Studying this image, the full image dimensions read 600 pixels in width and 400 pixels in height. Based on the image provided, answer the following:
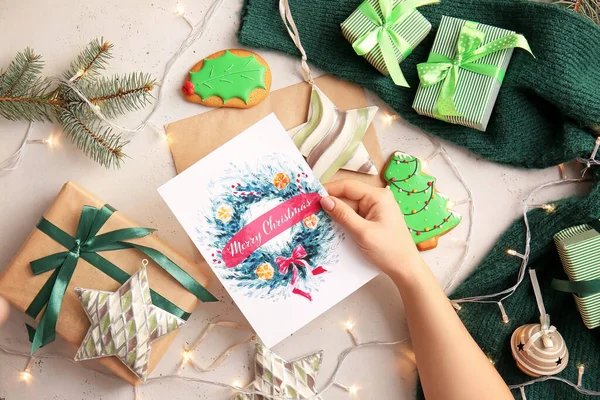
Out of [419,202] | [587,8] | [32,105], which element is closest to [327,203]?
[419,202]

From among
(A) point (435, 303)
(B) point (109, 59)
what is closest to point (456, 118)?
(A) point (435, 303)

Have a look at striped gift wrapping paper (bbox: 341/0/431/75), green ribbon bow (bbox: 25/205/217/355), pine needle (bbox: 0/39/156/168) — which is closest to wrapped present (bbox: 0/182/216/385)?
green ribbon bow (bbox: 25/205/217/355)

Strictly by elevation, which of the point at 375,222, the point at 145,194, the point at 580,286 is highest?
the point at 145,194

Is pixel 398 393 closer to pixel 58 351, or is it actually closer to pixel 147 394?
pixel 147 394

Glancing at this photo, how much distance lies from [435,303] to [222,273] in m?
0.41

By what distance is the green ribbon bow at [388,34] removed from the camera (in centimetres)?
97

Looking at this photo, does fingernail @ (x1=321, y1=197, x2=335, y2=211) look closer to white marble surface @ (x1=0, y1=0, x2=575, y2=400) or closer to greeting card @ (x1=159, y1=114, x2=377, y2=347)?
greeting card @ (x1=159, y1=114, x2=377, y2=347)

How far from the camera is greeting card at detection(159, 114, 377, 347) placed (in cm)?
89

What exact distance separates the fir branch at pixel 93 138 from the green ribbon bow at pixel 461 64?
2.07 ft

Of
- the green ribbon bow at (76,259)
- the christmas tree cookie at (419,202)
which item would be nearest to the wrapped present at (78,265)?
the green ribbon bow at (76,259)

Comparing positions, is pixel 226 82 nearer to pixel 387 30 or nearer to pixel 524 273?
pixel 387 30

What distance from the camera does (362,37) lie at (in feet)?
3.19

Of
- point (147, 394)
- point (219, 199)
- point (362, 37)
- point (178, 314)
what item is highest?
point (362, 37)

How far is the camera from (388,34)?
3.20ft
